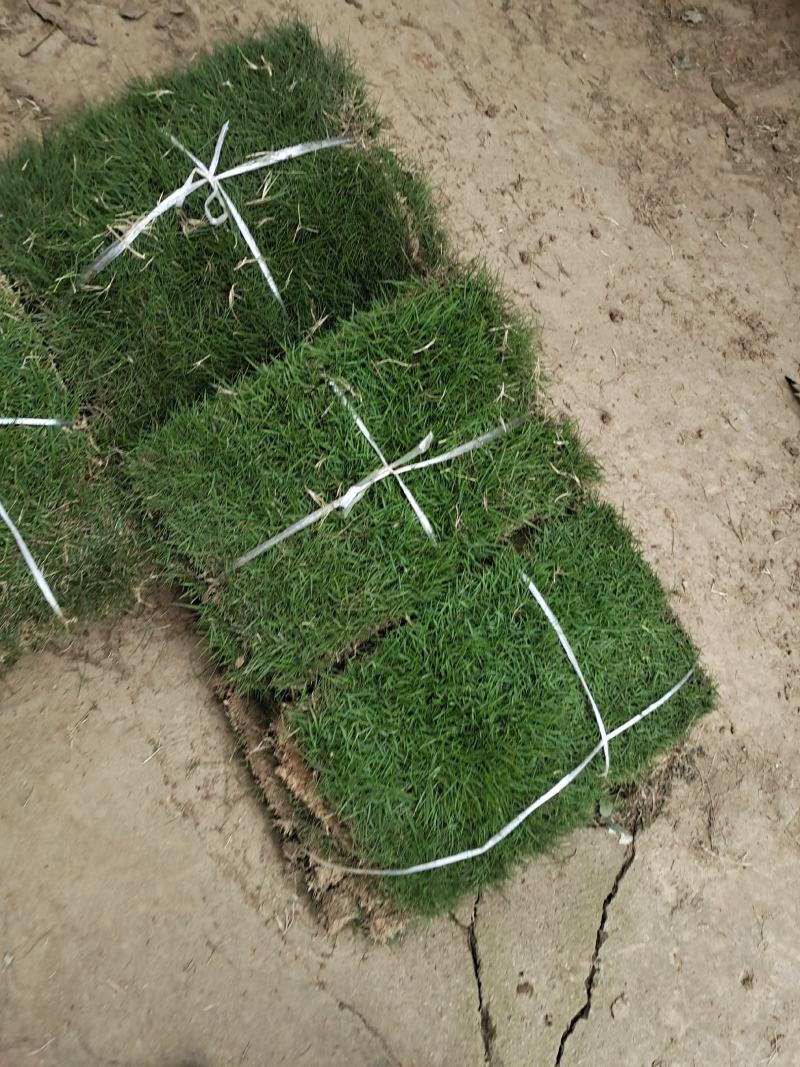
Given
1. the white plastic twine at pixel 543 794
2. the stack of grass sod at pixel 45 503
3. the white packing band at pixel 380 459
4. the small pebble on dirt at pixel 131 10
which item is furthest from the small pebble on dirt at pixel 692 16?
the stack of grass sod at pixel 45 503

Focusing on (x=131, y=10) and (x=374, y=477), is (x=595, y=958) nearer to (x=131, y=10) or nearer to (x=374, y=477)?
(x=374, y=477)

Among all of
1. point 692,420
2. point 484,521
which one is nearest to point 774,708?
point 692,420

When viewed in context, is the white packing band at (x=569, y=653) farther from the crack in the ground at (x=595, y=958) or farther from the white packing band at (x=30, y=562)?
the white packing band at (x=30, y=562)

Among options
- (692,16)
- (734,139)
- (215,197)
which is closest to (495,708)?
(215,197)

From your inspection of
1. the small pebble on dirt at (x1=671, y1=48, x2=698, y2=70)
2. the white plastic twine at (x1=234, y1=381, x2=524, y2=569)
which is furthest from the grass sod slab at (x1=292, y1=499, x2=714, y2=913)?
the small pebble on dirt at (x1=671, y1=48, x2=698, y2=70)

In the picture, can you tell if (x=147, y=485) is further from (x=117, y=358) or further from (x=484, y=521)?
(x=484, y=521)

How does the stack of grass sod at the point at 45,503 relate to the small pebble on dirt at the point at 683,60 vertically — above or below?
below
